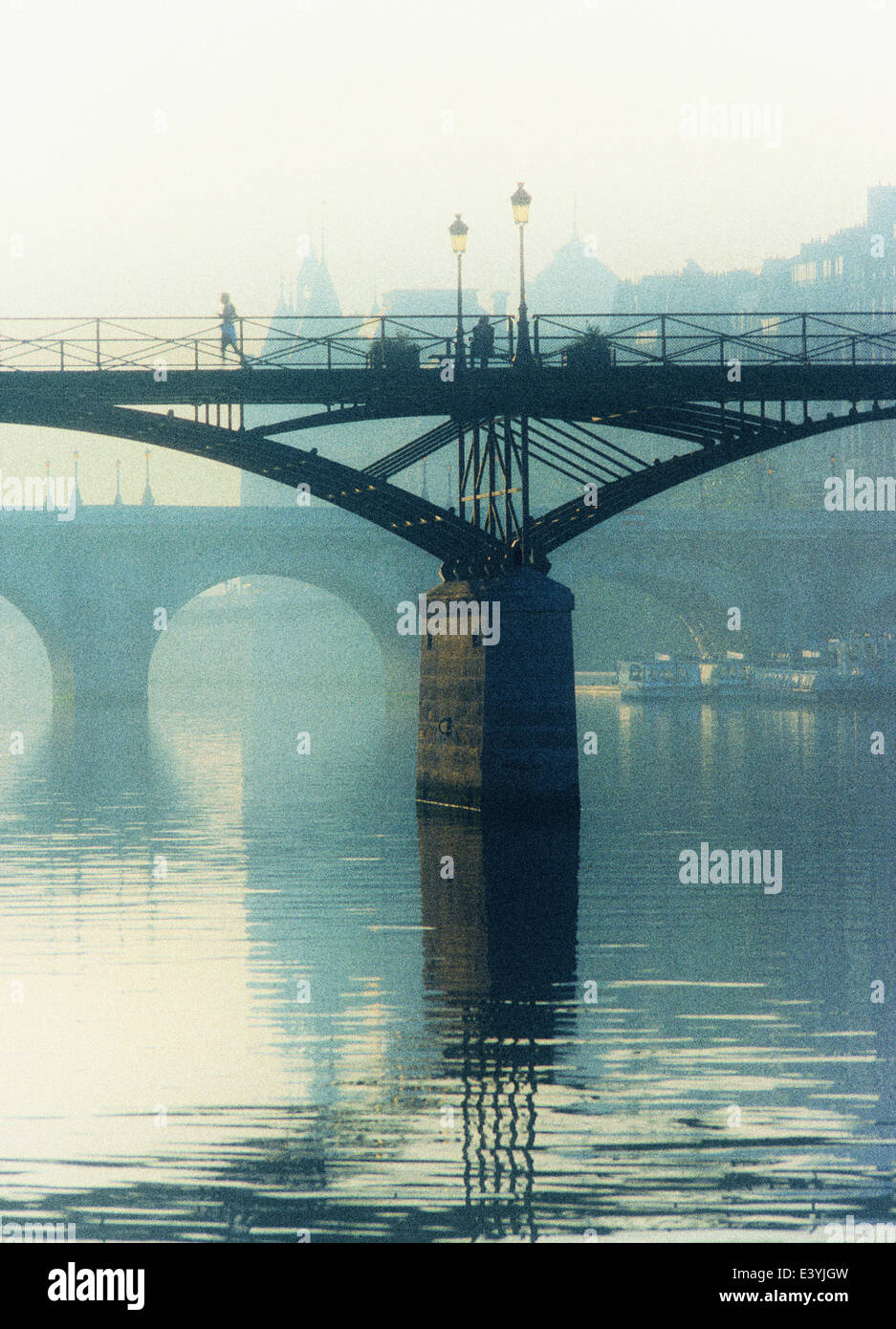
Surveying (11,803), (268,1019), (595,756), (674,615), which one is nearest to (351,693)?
(674,615)

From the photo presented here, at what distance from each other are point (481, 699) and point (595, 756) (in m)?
21.7

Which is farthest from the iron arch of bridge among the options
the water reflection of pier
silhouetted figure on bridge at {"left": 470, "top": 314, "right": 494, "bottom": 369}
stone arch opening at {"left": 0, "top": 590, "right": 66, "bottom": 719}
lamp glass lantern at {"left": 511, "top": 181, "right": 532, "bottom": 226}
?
stone arch opening at {"left": 0, "top": 590, "right": 66, "bottom": 719}

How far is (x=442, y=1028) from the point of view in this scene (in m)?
17.8

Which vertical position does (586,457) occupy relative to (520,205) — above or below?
below

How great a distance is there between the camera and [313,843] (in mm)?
33906

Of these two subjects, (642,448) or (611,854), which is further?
(642,448)

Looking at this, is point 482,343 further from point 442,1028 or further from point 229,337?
point 442,1028

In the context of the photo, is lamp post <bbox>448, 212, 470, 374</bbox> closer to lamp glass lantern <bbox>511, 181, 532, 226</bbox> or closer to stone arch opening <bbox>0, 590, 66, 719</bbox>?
lamp glass lantern <bbox>511, 181, 532, 226</bbox>

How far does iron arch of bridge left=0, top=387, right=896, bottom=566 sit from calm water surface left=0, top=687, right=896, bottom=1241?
5947 millimetres

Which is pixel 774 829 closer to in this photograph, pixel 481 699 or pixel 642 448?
pixel 481 699

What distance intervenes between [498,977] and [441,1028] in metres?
2.84

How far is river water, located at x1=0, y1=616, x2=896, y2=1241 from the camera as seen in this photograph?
12508mm

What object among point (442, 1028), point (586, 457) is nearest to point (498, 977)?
point (442, 1028)
